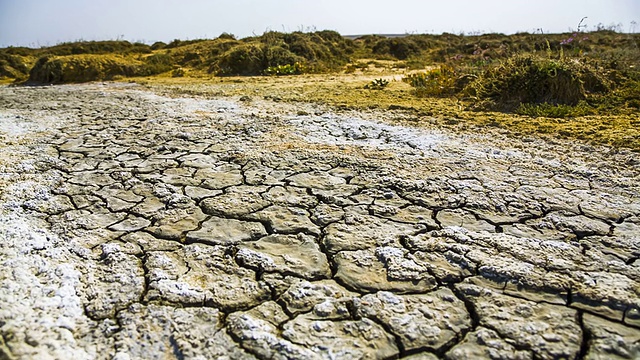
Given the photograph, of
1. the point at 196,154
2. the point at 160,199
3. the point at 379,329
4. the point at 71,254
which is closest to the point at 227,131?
the point at 196,154

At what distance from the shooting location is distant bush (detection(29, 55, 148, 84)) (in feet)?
36.0

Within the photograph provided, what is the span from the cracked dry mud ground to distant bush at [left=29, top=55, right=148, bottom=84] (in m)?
7.46

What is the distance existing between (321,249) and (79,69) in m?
10.9

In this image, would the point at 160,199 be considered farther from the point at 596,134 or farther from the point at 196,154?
the point at 596,134

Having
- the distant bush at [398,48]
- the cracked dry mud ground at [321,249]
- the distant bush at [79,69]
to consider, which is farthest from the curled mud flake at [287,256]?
the distant bush at [398,48]

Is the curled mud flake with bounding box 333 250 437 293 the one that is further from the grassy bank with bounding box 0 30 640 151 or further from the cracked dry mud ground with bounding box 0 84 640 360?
the grassy bank with bounding box 0 30 640 151

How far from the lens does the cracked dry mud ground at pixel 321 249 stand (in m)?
1.76

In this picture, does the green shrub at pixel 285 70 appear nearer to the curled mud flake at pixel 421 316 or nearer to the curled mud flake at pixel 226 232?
the curled mud flake at pixel 226 232

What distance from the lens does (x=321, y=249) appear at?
2447 millimetres

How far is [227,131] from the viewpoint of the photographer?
4.89 meters

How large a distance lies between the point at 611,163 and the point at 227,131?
3605 mm

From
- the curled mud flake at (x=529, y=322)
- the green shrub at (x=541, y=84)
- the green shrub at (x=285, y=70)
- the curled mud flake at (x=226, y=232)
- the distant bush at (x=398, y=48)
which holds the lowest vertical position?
the curled mud flake at (x=529, y=322)

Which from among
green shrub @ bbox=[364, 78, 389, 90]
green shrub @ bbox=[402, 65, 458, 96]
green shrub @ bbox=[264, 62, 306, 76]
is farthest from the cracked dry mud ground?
green shrub @ bbox=[264, 62, 306, 76]

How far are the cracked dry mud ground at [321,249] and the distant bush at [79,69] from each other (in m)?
7.46
